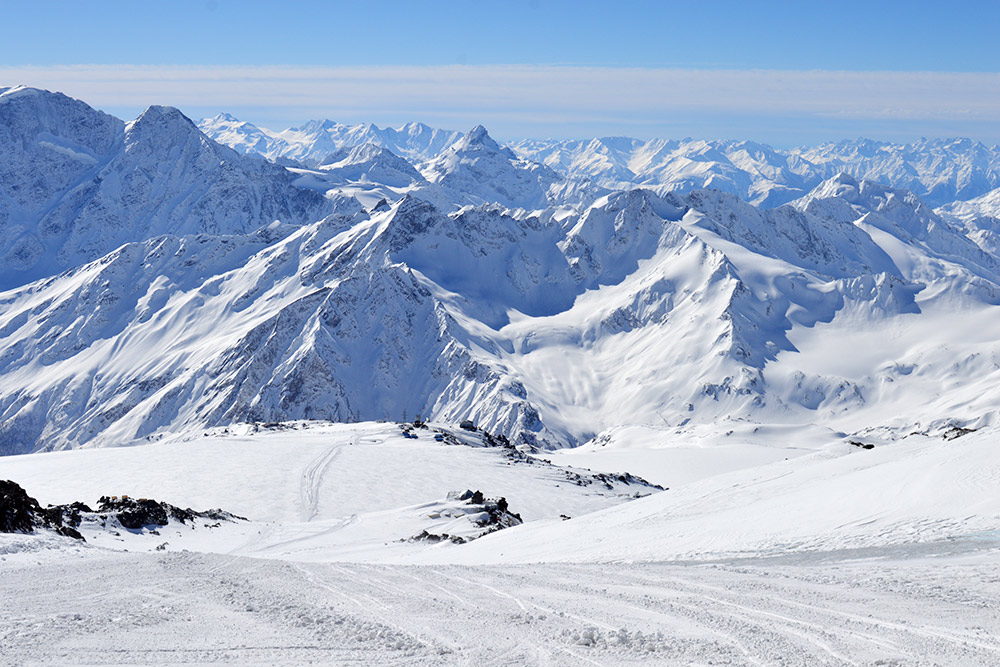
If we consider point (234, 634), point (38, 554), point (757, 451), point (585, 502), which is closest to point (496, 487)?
point (585, 502)

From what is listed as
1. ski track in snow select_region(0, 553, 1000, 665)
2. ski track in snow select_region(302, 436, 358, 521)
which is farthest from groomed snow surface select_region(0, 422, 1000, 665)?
ski track in snow select_region(302, 436, 358, 521)

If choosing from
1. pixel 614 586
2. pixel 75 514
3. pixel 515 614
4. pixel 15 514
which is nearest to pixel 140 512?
pixel 75 514

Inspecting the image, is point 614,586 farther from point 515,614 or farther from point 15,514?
point 15,514

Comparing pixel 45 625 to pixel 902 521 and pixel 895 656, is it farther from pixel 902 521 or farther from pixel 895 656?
pixel 902 521

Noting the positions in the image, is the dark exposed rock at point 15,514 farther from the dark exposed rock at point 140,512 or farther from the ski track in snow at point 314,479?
the ski track in snow at point 314,479

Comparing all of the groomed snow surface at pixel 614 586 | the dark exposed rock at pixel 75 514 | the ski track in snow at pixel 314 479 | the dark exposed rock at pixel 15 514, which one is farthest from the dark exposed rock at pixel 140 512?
the ski track in snow at pixel 314 479

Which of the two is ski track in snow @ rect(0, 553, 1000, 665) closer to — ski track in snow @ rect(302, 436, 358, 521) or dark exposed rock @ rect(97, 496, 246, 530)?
dark exposed rock @ rect(97, 496, 246, 530)

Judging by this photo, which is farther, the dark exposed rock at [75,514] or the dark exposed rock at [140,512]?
the dark exposed rock at [140,512]
